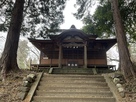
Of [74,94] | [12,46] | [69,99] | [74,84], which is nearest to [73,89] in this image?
[74,94]

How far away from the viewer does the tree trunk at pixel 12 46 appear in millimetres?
8633

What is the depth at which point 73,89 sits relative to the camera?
23.5ft

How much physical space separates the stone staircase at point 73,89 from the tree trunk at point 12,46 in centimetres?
210

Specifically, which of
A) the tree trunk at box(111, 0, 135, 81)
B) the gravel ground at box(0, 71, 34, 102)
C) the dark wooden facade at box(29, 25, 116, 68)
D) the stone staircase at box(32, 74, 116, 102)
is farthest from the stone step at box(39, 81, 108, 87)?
the dark wooden facade at box(29, 25, 116, 68)

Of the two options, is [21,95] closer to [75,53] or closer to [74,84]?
[74,84]

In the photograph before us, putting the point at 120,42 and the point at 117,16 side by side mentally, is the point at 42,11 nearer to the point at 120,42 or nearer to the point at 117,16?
the point at 117,16

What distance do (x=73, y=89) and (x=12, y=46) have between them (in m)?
4.74

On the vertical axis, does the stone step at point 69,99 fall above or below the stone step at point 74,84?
below

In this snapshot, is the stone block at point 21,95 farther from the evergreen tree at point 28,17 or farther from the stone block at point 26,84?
the evergreen tree at point 28,17

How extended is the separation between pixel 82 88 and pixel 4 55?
4.99 m

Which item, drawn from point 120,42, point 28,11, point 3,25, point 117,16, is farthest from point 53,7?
point 120,42

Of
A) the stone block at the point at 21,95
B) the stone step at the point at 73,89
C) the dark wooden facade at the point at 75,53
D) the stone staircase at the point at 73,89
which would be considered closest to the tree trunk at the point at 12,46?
the stone staircase at the point at 73,89

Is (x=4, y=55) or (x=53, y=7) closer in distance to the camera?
(x=4, y=55)

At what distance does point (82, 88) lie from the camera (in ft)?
23.8
